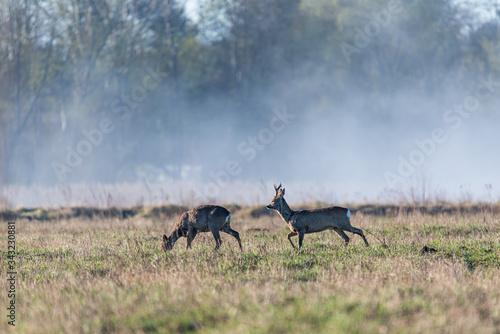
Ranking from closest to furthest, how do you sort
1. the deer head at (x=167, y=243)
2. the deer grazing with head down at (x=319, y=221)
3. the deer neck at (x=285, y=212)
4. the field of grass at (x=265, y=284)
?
1. the field of grass at (x=265, y=284)
2. the deer head at (x=167, y=243)
3. the deer grazing with head down at (x=319, y=221)
4. the deer neck at (x=285, y=212)

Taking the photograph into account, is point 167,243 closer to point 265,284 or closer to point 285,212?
point 285,212

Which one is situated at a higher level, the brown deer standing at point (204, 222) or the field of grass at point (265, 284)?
the brown deer standing at point (204, 222)

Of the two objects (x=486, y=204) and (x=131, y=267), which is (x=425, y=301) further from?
(x=486, y=204)

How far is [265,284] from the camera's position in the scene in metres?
7.03

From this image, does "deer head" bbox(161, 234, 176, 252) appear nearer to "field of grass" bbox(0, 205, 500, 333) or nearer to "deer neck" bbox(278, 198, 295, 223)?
"field of grass" bbox(0, 205, 500, 333)

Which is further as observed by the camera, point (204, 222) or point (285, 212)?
point (285, 212)

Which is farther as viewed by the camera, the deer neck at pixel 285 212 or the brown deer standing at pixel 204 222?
the deer neck at pixel 285 212

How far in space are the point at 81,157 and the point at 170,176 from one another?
24.4 feet

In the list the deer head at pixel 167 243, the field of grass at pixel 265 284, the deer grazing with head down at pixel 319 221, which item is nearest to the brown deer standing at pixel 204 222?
the deer head at pixel 167 243

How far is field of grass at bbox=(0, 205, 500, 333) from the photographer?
5.30m

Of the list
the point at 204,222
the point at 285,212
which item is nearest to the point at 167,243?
the point at 204,222

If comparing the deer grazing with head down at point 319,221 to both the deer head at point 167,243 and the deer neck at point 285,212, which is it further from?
the deer head at point 167,243

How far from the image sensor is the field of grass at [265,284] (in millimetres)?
5297

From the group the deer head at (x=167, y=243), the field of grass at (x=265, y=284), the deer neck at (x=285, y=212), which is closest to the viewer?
the field of grass at (x=265, y=284)
